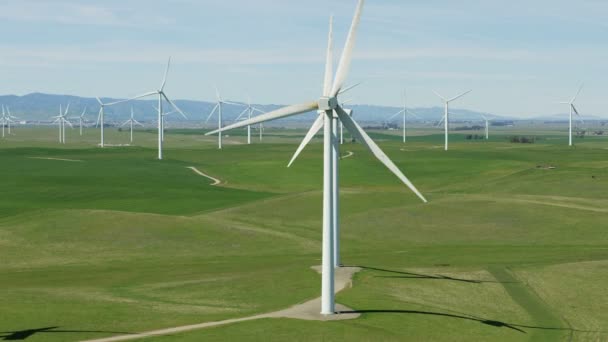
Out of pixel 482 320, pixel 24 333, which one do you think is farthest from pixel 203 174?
pixel 24 333

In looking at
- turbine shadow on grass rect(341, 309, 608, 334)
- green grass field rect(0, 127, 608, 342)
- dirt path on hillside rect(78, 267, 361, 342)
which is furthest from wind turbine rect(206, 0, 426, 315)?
turbine shadow on grass rect(341, 309, 608, 334)

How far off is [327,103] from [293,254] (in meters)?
31.9

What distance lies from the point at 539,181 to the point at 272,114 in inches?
3403

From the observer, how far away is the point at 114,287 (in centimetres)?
5856

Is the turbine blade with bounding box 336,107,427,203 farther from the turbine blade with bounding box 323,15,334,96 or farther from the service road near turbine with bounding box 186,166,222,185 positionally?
the service road near turbine with bounding box 186,166,222,185

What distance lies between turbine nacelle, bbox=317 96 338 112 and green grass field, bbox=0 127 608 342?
412 inches

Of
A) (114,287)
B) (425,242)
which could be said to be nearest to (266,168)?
(425,242)

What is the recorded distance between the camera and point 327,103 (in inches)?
1789

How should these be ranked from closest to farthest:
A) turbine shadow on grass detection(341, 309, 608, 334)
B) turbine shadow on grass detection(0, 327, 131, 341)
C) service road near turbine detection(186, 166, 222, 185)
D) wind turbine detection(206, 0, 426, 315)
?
turbine shadow on grass detection(0, 327, 131, 341) → wind turbine detection(206, 0, 426, 315) → turbine shadow on grass detection(341, 309, 608, 334) → service road near turbine detection(186, 166, 222, 185)

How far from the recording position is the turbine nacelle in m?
45.4

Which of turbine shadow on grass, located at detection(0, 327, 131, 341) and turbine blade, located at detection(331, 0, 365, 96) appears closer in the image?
turbine shadow on grass, located at detection(0, 327, 131, 341)

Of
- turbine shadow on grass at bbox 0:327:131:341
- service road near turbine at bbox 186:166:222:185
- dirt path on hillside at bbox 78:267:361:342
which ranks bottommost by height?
dirt path on hillside at bbox 78:267:361:342

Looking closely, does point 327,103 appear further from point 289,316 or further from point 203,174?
point 203,174

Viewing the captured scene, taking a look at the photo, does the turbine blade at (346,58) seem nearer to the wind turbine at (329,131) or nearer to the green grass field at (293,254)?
the wind turbine at (329,131)
